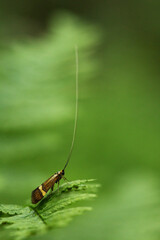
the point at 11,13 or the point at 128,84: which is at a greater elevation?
the point at 11,13

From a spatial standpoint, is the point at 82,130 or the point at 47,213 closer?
the point at 47,213

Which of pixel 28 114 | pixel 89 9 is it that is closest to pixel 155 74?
pixel 89 9

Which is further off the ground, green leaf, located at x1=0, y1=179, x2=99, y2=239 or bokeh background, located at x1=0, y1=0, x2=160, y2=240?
bokeh background, located at x1=0, y1=0, x2=160, y2=240

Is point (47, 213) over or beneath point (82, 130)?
beneath

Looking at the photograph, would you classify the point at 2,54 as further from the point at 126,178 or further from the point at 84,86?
the point at 84,86
